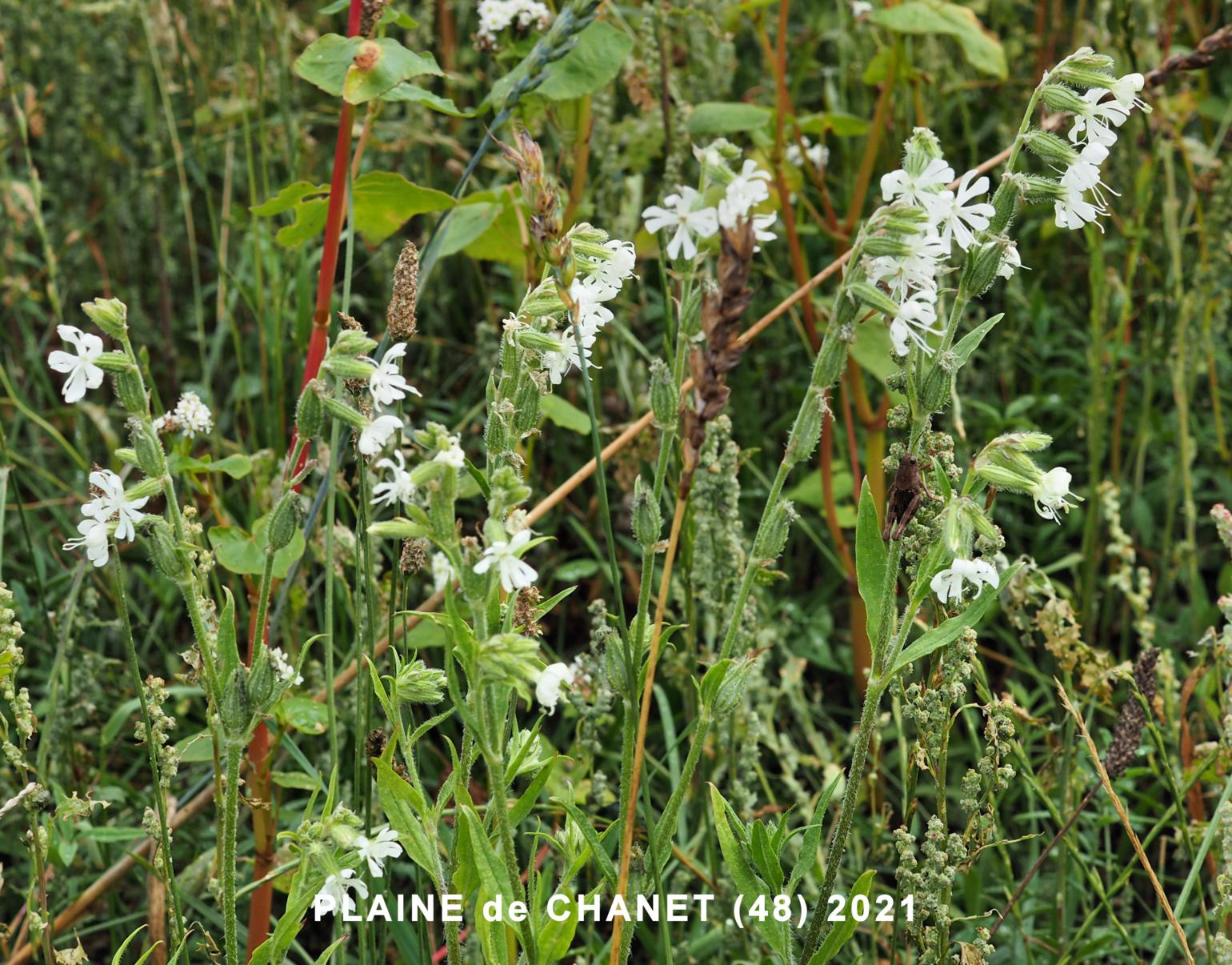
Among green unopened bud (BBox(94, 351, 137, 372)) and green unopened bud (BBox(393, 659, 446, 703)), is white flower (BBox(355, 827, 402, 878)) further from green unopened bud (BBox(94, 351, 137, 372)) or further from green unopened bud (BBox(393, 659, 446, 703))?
green unopened bud (BBox(94, 351, 137, 372))

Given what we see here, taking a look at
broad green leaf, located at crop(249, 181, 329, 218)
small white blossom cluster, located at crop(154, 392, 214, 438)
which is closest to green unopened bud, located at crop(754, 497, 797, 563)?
small white blossom cluster, located at crop(154, 392, 214, 438)

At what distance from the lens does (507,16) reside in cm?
210

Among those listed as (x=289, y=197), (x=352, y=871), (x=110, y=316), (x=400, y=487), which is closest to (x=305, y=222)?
(x=289, y=197)

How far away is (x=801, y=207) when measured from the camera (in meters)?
2.91

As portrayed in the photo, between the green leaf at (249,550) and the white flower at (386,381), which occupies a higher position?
the white flower at (386,381)

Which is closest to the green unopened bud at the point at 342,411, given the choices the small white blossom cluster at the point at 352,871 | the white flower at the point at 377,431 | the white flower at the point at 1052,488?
the white flower at the point at 377,431

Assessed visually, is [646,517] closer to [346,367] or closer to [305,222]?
[346,367]

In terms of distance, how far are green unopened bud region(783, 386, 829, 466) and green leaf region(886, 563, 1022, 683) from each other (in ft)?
0.77

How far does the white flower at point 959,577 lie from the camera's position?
45.7 inches

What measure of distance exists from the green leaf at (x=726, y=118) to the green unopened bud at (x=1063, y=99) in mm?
951

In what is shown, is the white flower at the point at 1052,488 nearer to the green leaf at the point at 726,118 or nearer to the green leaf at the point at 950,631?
the green leaf at the point at 950,631

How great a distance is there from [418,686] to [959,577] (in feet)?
1.82

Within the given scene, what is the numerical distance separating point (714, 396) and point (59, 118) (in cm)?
275

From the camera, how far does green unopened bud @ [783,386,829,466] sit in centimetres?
120
